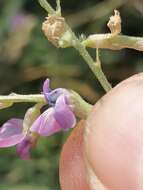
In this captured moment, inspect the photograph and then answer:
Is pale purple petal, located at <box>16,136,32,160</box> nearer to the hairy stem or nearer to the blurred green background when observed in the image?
the hairy stem

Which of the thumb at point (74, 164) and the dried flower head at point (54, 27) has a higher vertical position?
the dried flower head at point (54, 27)

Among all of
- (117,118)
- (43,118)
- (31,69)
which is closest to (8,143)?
(43,118)

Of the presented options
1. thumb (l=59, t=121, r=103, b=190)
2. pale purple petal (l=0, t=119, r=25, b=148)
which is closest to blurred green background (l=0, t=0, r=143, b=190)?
thumb (l=59, t=121, r=103, b=190)

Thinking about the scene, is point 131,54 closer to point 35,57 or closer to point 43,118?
point 35,57

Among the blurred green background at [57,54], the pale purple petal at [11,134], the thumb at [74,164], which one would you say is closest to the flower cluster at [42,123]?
the pale purple petal at [11,134]

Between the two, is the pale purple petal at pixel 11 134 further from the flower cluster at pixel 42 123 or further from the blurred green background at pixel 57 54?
the blurred green background at pixel 57 54

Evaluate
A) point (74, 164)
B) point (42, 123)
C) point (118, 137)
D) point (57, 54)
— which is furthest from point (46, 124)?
point (57, 54)
